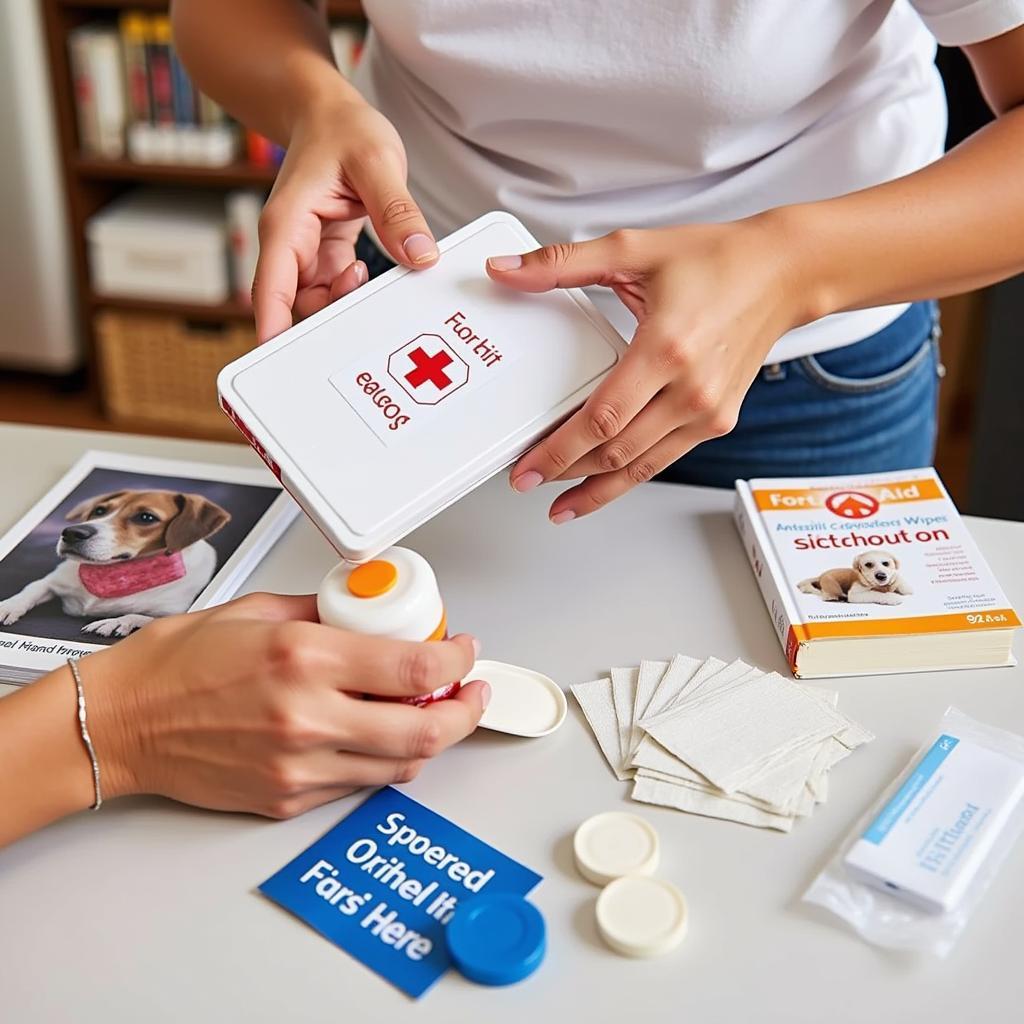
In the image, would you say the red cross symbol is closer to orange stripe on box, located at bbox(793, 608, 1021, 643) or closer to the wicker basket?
orange stripe on box, located at bbox(793, 608, 1021, 643)

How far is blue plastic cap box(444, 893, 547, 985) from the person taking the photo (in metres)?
0.61

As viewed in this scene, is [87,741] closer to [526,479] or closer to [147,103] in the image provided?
[526,479]

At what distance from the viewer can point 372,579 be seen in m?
0.72

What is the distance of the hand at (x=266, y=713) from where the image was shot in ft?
2.23

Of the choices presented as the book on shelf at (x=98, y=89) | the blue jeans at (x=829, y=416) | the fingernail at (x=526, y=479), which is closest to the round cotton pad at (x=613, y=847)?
the fingernail at (x=526, y=479)

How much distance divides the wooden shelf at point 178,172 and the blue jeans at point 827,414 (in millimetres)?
1417

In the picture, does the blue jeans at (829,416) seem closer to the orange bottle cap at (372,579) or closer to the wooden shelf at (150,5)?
the orange bottle cap at (372,579)

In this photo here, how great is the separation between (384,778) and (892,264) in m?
0.50

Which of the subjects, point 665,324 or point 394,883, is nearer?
point 394,883

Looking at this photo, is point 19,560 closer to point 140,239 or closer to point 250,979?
point 250,979

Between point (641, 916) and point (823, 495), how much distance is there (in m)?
0.42

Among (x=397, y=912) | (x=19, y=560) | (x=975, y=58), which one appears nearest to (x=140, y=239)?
(x=19, y=560)

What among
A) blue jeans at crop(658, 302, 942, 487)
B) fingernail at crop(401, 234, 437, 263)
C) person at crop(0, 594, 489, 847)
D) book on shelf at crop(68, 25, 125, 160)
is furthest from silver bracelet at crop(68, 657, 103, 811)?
book on shelf at crop(68, 25, 125, 160)

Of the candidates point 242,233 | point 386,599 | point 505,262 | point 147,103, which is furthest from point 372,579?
point 147,103
